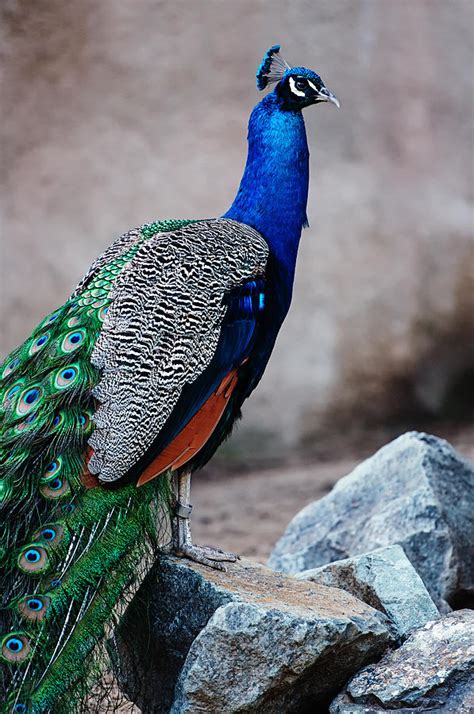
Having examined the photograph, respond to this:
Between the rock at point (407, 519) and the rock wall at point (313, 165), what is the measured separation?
2.99 meters

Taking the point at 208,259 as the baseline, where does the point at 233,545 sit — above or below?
above

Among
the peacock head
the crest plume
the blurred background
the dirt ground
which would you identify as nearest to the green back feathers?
the peacock head

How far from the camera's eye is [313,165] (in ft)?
23.9

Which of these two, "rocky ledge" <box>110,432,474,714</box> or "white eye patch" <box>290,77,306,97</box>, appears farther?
"white eye patch" <box>290,77,306,97</box>

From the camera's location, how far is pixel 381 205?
7.31 m

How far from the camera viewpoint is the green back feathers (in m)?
2.67

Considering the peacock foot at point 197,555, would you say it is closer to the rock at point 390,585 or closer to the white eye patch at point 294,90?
the rock at point 390,585

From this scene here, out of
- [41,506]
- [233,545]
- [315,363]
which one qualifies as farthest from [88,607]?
[315,363]

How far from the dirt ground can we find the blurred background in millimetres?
52

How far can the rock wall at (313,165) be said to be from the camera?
23.0 feet

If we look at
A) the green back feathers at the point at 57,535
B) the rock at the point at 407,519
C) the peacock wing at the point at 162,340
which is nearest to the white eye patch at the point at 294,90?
the peacock wing at the point at 162,340

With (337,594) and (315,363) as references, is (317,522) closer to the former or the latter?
(337,594)

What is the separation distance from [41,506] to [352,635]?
0.87 m

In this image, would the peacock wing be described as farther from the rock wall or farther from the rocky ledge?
the rock wall
